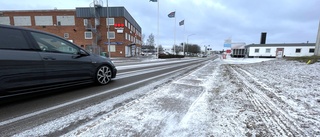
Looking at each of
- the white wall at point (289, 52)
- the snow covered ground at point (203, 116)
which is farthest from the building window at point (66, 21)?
the white wall at point (289, 52)

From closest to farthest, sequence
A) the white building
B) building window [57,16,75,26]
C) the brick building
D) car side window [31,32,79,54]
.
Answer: car side window [31,32,79,54], the brick building, building window [57,16,75,26], the white building

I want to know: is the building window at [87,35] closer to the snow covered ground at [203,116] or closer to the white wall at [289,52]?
the snow covered ground at [203,116]

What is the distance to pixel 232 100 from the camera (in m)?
3.58

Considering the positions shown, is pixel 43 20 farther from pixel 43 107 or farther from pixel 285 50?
pixel 285 50

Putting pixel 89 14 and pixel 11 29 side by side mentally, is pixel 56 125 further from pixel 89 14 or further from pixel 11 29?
pixel 89 14

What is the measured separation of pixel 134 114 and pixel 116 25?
113 ft

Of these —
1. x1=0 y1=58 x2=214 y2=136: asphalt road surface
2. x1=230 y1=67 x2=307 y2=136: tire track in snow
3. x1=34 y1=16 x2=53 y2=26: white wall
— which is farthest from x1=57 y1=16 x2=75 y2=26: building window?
x1=230 y1=67 x2=307 y2=136: tire track in snow

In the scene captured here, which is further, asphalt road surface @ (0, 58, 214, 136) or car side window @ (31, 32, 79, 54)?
car side window @ (31, 32, 79, 54)

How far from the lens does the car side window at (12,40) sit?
Answer: 3054mm

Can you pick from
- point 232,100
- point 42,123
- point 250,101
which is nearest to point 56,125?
point 42,123

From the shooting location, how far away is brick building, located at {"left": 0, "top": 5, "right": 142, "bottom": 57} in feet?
113

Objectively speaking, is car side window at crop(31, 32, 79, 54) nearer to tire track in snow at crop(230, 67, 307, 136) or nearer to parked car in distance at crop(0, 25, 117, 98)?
parked car in distance at crop(0, 25, 117, 98)

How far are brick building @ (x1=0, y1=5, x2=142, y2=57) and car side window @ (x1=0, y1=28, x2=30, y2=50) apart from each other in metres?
32.4

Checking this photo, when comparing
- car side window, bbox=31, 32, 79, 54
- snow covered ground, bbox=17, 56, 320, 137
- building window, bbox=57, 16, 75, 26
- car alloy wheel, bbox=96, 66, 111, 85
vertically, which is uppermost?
building window, bbox=57, 16, 75, 26
